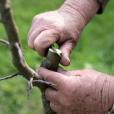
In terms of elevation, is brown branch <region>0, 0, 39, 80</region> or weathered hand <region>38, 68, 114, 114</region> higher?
brown branch <region>0, 0, 39, 80</region>

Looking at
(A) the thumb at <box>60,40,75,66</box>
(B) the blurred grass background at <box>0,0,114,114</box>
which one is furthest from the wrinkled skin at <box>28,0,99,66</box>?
(B) the blurred grass background at <box>0,0,114,114</box>

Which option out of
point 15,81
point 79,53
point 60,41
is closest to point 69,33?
point 60,41

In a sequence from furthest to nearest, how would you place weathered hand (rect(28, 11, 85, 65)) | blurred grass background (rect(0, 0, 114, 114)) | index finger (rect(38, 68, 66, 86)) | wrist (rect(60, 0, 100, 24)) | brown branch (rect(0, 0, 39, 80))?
blurred grass background (rect(0, 0, 114, 114)), wrist (rect(60, 0, 100, 24)), weathered hand (rect(28, 11, 85, 65)), index finger (rect(38, 68, 66, 86)), brown branch (rect(0, 0, 39, 80))

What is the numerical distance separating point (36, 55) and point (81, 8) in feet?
7.34

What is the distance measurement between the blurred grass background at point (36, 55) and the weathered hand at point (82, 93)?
4.87 ft

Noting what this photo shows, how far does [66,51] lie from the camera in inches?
110

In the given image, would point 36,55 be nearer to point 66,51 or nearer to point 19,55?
point 66,51

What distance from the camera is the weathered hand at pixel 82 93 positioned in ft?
8.85

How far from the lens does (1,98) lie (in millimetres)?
4422

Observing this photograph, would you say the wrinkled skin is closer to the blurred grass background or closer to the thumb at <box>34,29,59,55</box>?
the thumb at <box>34,29,59,55</box>

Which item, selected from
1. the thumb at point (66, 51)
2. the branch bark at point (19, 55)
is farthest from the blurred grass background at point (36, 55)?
the branch bark at point (19, 55)

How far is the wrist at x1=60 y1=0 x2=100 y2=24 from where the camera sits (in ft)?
10.2

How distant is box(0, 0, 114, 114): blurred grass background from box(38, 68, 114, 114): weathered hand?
148 centimetres

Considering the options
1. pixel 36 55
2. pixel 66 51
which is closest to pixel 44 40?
pixel 66 51
